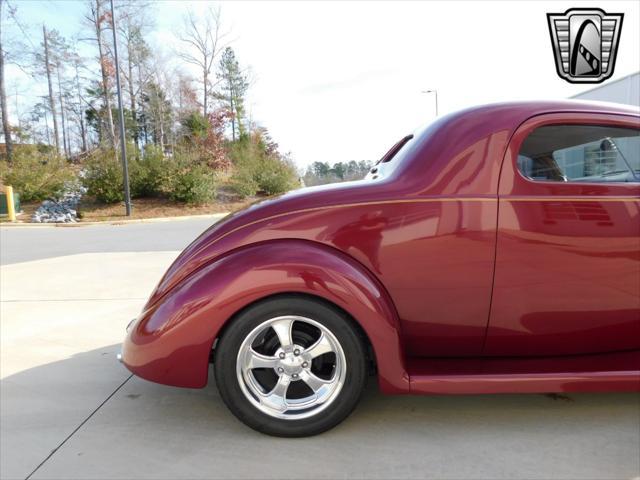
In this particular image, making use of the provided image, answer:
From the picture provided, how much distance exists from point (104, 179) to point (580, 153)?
21.0 metres

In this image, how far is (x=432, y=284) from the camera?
2.20 metres

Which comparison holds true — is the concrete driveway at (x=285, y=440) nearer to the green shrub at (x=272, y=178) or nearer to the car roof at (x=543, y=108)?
the car roof at (x=543, y=108)

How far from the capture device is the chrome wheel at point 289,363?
214 cm

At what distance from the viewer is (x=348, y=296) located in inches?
81.8

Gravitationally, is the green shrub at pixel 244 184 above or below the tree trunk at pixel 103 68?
below

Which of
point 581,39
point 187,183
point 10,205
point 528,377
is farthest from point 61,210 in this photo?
point 528,377

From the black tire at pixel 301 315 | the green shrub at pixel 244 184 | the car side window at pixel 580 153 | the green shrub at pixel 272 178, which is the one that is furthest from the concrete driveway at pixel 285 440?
the green shrub at pixel 272 178

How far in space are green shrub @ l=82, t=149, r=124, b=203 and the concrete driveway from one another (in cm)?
1851

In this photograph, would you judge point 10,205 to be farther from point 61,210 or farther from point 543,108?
point 543,108

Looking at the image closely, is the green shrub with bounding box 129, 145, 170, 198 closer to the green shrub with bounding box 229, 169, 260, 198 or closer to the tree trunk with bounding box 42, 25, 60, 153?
the green shrub with bounding box 229, 169, 260, 198

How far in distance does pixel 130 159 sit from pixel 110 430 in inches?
850

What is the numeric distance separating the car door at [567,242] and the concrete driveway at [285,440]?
37 centimetres

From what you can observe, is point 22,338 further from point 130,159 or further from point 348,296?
point 130,159

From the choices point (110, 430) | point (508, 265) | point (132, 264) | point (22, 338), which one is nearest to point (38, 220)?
point (132, 264)
